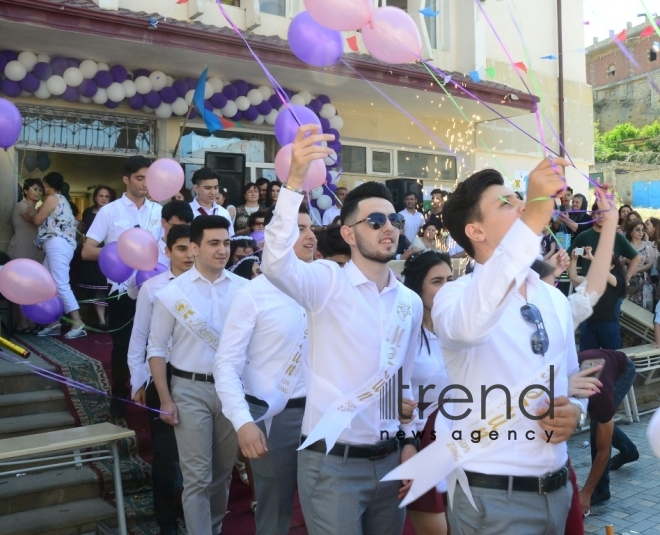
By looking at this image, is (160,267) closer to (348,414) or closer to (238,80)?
(348,414)

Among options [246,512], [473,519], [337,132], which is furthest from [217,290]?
[337,132]

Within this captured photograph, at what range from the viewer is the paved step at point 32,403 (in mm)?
5289

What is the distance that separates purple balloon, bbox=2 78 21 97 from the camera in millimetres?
7832

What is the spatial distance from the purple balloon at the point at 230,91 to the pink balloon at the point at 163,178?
414 cm

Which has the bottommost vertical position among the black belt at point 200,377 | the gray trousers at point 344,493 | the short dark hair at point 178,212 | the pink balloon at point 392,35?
the gray trousers at point 344,493

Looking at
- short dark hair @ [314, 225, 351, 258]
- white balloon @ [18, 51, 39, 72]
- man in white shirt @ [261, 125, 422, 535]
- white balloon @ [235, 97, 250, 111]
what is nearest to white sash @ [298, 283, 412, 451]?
man in white shirt @ [261, 125, 422, 535]

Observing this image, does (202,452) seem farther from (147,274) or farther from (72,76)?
(72,76)

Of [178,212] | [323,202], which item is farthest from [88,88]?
[178,212]

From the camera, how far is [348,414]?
257cm

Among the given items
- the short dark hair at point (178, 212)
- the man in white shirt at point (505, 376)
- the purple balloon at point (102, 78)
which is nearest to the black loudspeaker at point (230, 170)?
the purple balloon at point (102, 78)

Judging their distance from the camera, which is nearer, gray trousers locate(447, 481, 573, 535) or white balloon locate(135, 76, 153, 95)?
gray trousers locate(447, 481, 573, 535)

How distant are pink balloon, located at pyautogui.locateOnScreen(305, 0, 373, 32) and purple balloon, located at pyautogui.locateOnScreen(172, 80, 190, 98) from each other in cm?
591

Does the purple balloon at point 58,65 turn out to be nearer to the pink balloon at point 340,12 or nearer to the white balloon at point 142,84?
the white balloon at point 142,84

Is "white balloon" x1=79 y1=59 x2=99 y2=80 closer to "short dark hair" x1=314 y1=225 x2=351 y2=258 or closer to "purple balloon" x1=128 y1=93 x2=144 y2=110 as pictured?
"purple balloon" x1=128 y1=93 x2=144 y2=110
